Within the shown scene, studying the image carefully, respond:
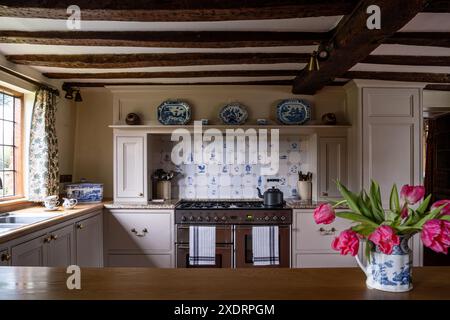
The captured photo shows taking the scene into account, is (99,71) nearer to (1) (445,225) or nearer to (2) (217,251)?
(2) (217,251)

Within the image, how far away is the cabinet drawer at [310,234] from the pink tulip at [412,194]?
88.8 inches

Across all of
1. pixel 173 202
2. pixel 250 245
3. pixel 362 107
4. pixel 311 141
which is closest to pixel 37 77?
pixel 173 202

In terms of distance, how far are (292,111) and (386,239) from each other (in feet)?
8.95

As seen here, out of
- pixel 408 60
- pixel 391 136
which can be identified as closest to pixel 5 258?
pixel 408 60

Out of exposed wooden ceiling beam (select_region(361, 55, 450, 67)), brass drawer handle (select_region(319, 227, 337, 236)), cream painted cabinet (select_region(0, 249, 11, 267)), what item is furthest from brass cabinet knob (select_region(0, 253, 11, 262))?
exposed wooden ceiling beam (select_region(361, 55, 450, 67))

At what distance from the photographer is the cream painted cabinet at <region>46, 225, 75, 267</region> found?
2.45 metres

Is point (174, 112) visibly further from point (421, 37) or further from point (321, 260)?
point (421, 37)

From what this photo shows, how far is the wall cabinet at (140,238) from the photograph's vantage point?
332 centimetres

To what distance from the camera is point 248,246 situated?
3271mm

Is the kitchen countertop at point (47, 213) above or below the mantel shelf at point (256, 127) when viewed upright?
below

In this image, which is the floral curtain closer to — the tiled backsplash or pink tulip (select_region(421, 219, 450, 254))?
the tiled backsplash

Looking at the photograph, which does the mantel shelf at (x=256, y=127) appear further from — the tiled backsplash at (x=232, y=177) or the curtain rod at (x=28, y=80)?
the curtain rod at (x=28, y=80)

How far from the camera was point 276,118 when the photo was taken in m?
3.63

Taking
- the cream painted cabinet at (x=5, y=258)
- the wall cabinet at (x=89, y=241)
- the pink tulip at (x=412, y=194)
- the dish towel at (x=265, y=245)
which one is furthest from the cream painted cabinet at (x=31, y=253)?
the pink tulip at (x=412, y=194)
